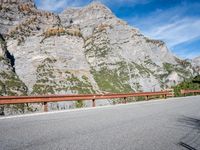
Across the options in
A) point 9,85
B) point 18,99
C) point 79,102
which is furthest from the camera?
point 9,85

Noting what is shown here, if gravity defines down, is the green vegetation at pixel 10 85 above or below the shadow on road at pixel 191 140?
above

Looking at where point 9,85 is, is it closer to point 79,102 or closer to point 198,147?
point 79,102

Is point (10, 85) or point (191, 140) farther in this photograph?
point (10, 85)

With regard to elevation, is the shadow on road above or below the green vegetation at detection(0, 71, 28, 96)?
below

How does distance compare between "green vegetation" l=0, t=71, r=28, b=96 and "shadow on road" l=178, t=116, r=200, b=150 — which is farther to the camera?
"green vegetation" l=0, t=71, r=28, b=96

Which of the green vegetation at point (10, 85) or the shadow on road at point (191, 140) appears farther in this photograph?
the green vegetation at point (10, 85)

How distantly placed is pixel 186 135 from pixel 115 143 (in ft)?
6.65

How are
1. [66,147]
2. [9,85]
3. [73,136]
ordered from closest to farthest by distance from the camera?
[66,147] < [73,136] < [9,85]

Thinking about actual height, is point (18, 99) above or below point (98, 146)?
above

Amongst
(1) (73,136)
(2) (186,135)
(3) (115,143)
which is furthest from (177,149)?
(1) (73,136)

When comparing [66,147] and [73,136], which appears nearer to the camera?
[66,147]

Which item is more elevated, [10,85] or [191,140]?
[10,85]

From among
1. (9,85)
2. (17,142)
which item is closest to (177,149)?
(17,142)

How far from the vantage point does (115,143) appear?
584 centimetres
